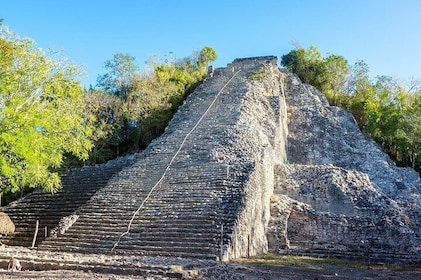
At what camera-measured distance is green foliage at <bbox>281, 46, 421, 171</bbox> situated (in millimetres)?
24672

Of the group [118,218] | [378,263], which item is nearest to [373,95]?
[378,263]

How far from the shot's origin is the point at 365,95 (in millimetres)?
28094

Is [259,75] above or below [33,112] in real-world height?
above

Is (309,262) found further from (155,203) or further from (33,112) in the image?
(33,112)

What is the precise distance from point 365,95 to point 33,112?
21.9 m

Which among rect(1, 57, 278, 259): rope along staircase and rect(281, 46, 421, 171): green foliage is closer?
rect(1, 57, 278, 259): rope along staircase

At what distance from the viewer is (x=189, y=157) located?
17.0 metres

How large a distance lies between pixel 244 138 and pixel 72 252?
8496mm

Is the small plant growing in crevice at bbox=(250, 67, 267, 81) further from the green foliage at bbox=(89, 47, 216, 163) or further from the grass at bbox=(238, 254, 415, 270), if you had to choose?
the grass at bbox=(238, 254, 415, 270)

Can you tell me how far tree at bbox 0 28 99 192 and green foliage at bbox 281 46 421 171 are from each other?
1707cm

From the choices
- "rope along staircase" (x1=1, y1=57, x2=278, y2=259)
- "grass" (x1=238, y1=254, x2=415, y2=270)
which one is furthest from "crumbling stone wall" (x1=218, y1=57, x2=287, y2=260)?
"grass" (x1=238, y1=254, x2=415, y2=270)

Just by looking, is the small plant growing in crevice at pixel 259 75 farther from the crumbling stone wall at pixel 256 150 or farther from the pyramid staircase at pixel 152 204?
the pyramid staircase at pixel 152 204

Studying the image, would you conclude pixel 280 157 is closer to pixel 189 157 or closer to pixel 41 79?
pixel 189 157

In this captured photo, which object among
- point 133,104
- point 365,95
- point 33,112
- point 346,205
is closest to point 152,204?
point 33,112
